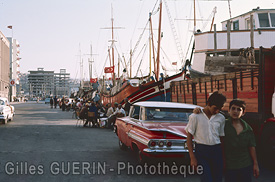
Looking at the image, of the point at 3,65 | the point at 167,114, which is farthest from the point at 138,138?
the point at 3,65

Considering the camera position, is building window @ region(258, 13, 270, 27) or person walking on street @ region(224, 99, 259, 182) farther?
building window @ region(258, 13, 270, 27)

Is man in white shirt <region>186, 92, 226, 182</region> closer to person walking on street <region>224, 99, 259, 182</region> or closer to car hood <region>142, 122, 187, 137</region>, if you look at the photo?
person walking on street <region>224, 99, 259, 182</region>

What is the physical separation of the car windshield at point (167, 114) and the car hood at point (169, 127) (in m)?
0.31

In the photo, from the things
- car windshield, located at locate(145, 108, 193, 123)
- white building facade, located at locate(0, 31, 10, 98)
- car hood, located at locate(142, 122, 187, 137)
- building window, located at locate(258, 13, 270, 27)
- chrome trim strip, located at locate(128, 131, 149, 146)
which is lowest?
chrome trim strip, located at locate(128, 131, 149, 146)

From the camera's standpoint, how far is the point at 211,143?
14.2 feet

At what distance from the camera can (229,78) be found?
948 centimetres

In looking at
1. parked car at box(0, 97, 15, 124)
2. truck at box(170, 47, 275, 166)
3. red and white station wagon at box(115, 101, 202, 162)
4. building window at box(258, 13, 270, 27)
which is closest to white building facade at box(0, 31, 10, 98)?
parked car at box(0, 97, 15, 124)

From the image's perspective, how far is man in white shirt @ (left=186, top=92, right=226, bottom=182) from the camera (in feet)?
14.0

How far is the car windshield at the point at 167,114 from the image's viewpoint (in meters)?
8.09

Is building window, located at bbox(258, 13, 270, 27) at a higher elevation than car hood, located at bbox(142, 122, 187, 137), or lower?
higher

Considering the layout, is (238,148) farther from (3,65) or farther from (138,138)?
(3,65)

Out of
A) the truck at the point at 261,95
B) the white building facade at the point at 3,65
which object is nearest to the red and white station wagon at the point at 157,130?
the truck at the point at 261,95

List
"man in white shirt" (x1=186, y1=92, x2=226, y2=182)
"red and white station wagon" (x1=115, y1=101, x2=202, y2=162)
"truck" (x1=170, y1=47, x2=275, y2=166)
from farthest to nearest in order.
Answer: "truck" (x1=170, y1=47, x2=275, y2=166), "red and white station wagon" (x1=115, y1=101, x2=202, y2=162), "man in white shirt" (x1=186, y1=92, x2=226, y2=182)

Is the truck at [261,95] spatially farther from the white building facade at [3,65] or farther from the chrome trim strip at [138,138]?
the white building facade at [3,65]
